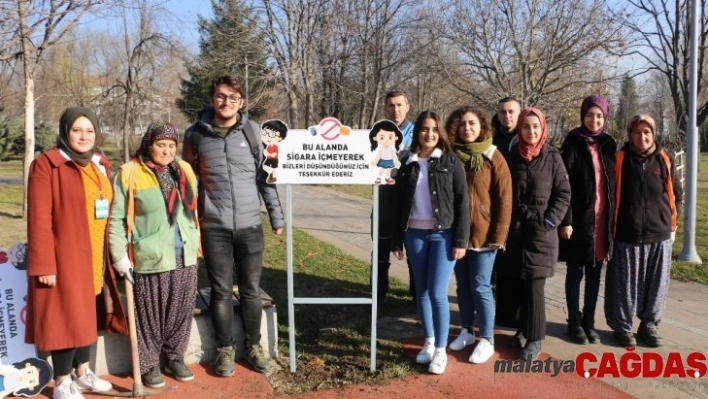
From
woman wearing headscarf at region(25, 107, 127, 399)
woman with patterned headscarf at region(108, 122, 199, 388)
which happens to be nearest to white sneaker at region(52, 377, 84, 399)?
woman wearing headscarf at region(25, 107, 127, 399)

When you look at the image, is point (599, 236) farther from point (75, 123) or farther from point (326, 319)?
point (75, 123)

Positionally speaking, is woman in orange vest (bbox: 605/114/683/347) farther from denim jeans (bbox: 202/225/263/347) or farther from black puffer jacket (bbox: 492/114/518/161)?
denim jeans (bbox: 202/225/263/347)

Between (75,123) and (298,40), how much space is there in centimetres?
1987

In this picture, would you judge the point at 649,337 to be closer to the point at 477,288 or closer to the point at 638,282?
the point at 638,282

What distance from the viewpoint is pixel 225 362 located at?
13.0 feet

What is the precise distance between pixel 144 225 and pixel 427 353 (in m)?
2.25

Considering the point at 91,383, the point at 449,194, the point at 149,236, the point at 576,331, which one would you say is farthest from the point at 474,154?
the point at 91,383

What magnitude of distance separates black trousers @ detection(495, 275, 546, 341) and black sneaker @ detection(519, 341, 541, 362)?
0.16ft

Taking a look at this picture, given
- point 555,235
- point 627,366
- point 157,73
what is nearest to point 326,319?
point 555,235

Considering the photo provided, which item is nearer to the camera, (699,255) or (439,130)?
(439,130)

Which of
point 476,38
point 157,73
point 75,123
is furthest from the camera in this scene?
point 157,73

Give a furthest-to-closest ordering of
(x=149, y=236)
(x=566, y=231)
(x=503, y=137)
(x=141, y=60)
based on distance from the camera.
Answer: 1. (x=141, y=60)
2. (x=503, y=137)
3. (x=566, y=231)
4. (x=149, y=236)

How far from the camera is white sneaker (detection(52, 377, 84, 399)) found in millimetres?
3482

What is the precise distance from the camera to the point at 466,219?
3859 mm
